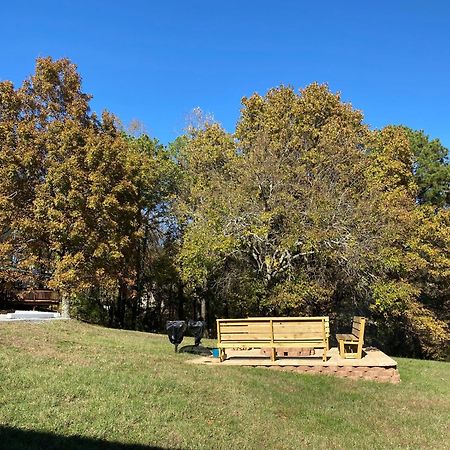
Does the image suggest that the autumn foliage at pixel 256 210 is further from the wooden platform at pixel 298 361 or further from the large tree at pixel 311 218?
the wooden platform at pixel 298 361

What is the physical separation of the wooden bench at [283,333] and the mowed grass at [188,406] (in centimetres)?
65

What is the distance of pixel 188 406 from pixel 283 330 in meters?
3.88

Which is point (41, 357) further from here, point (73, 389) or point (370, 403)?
point (370, 403)

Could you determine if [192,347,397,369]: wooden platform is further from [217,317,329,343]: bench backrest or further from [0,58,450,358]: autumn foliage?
[0,58,450,358]: autumn foliage

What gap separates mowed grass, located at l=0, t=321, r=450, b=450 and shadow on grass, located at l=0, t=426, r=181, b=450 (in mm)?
10

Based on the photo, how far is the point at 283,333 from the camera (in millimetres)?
9883

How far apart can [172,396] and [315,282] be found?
12.0 meters

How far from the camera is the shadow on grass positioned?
4480mm

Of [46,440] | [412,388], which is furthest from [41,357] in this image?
[412,388]

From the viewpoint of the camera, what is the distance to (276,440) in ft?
18.9

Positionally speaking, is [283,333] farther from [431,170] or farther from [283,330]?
[431,170]

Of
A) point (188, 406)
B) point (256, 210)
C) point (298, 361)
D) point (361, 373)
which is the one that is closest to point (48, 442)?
point (188, 406)

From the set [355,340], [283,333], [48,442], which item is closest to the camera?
[48,442]

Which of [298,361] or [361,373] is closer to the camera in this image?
[361,373]
